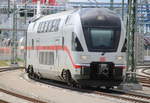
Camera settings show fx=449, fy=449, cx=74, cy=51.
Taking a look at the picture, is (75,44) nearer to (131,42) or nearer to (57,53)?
(57,53)

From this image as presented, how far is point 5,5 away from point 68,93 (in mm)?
83587

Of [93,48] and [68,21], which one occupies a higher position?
[68,21]

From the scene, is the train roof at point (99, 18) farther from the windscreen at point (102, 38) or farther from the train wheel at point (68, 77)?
the train wheel at point (68, 77)

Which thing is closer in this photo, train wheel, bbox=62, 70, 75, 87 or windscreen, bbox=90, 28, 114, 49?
windscreen, bbox=90, 28, 114, 49

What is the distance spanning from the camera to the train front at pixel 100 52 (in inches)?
714

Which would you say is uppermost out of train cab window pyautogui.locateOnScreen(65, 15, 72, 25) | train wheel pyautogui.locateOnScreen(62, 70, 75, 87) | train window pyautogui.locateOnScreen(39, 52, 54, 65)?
train cab window pyautogui.locateOnScreen(65, 15, 72, 25)

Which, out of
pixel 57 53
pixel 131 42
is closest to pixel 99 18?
pixel 131 42

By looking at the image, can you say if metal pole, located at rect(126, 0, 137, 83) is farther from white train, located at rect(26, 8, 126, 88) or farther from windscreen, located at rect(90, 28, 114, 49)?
windscreen, located at rect(90, 28, 114, 49)

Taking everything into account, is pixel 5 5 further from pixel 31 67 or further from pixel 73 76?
pixel 73 76

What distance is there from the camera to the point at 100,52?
1820 centimetres

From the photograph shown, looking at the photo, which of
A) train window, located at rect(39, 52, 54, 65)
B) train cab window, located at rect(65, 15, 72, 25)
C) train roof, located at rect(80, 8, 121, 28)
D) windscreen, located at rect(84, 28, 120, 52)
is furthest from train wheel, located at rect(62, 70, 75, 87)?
train roof, located at rect(80, 8, 121, 28)

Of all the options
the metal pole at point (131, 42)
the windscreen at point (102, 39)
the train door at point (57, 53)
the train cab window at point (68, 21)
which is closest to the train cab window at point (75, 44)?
the windscreen at point (102, 39)

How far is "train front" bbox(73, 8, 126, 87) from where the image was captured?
18.1m

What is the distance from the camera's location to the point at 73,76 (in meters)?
18.5
